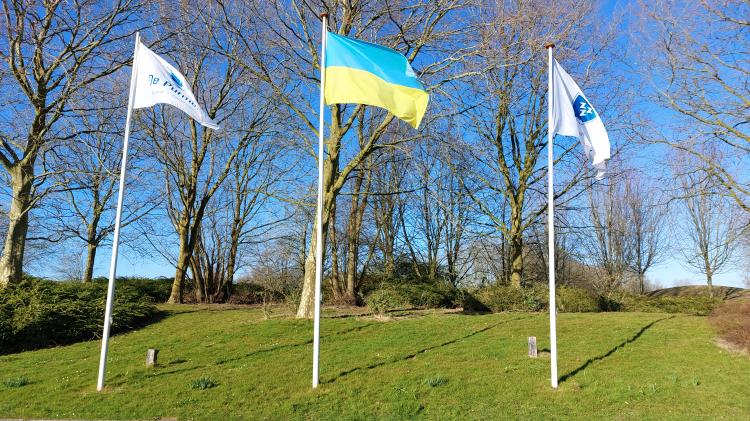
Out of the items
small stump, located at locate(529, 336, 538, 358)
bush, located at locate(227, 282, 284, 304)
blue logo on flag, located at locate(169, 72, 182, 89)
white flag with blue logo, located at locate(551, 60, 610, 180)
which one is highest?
blue logo on flag, located at locate(169, 72, 182, 89)

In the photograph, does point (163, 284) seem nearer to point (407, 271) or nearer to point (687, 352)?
point (407, 271)

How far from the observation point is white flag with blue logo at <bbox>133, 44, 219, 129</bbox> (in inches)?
354

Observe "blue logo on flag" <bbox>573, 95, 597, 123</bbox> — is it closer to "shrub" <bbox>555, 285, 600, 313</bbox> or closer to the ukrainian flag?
the ukrainian flag

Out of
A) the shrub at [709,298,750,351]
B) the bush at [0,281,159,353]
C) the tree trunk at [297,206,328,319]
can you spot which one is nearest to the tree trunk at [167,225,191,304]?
the bush at [0,281,159,353]

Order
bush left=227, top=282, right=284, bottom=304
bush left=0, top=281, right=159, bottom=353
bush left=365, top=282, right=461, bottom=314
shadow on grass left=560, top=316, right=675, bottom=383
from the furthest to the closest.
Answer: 1. bush left=227, top=282, right=284, bottom=304
2. bush left=365, top=282, right=461, bottom=314
3. bush left=0, top=281, right=159, bottom=353
4. shadow on grass left=560, top=316, right=675, bottom=383

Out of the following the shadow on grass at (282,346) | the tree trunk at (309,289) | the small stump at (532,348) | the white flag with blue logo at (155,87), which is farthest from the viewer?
→ the tree trunk at (309,289)

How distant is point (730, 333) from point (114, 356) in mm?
13041

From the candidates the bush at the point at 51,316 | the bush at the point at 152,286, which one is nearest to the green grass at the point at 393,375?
the bush at the point at 51,316

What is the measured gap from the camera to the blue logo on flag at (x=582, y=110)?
28.3 ft

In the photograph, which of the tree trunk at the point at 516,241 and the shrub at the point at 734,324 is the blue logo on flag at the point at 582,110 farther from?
the tree trunk at the point at 516,241

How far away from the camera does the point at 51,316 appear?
12945 mm

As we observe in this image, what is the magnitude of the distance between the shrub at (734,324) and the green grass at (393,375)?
35cm

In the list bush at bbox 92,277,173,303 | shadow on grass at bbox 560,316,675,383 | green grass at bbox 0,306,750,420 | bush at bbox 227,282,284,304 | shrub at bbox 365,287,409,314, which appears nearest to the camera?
green grass at bbox 0,306,750,420

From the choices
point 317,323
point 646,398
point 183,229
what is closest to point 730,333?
point 646,398
